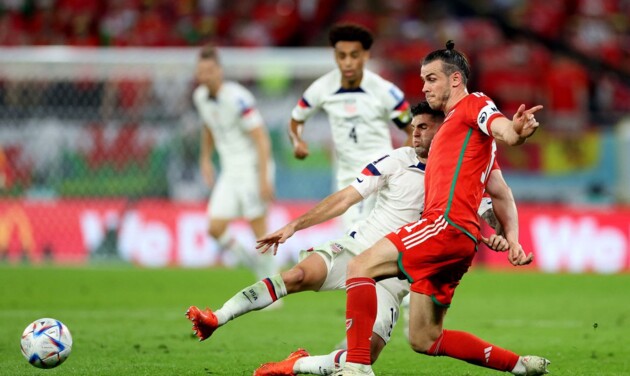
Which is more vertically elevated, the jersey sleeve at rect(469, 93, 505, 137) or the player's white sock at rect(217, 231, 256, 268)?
the player's white sock at rect(217, 231, 256, 268)

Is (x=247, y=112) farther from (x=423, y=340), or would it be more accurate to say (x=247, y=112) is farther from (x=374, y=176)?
(x=423, y=340)

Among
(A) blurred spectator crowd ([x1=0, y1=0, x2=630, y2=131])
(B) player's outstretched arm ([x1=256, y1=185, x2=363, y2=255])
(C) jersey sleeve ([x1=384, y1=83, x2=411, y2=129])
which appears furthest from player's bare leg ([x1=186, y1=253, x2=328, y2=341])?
(A) blurred spectator crowd ([x1=0, y1=0, x2=630, y2=131])

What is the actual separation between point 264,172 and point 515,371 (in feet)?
20.5

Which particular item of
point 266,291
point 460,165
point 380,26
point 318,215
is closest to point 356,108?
point 318,215

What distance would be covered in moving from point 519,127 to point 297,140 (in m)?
4.02

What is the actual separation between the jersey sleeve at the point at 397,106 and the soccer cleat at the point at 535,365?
3.31 metres

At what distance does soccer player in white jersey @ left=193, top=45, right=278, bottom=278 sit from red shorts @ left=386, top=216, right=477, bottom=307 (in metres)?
6.02

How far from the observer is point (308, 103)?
9719 mm

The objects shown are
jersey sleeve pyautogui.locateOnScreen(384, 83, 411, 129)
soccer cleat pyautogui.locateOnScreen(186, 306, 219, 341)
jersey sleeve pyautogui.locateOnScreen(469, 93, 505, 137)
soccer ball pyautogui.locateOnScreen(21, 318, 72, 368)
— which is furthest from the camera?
jersey sleeve pyautogui.locateOnScreen(384, 83, 411, 129)

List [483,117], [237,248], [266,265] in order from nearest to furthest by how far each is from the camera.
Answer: [483,117]
[266,265]
[237,248]

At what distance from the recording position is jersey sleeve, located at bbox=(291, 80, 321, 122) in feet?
31.8

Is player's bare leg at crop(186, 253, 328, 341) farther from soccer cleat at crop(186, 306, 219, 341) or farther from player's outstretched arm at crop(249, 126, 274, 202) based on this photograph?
player's outstretched arm at crop(249, 126, 274, 202)

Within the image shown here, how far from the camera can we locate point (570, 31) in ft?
75.7

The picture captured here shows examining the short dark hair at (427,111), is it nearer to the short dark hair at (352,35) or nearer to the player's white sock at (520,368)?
the player's white sock at (520,368)
